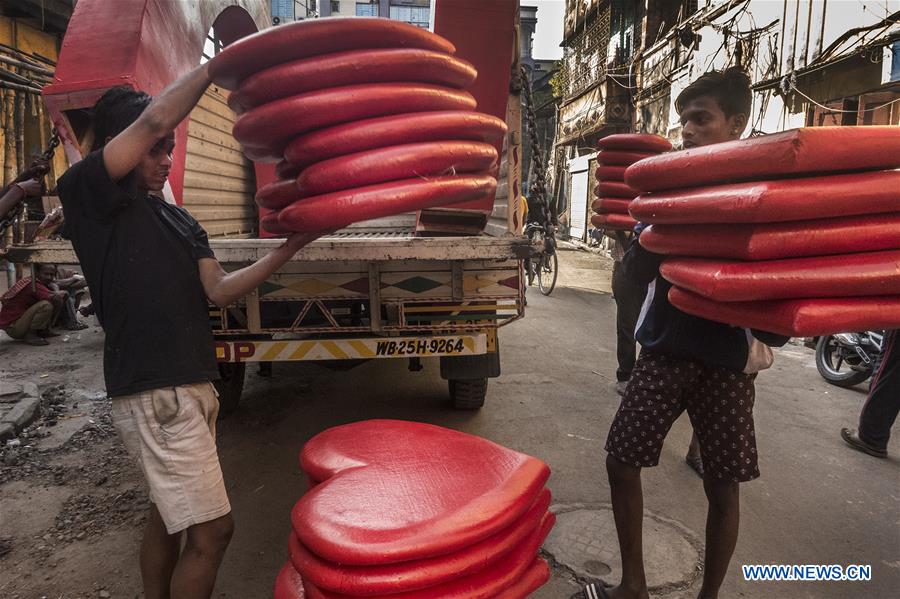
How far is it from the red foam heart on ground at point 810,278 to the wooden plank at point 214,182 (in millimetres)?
4809

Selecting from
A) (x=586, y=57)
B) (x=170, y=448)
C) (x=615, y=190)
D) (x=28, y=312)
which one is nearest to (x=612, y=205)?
(x=615, y=190)

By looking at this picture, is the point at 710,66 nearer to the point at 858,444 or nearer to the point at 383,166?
the point at 858,444

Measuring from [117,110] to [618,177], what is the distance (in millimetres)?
2173

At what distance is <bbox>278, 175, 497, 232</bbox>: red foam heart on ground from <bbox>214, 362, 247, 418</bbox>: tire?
317 cm

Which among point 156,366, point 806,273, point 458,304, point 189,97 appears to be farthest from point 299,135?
point 458,304

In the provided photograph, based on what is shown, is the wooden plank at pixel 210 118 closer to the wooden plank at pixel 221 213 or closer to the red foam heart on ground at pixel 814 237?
the wooden plank at pixel 221 213

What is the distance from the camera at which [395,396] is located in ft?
A: 15.6

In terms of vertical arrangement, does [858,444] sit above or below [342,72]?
below

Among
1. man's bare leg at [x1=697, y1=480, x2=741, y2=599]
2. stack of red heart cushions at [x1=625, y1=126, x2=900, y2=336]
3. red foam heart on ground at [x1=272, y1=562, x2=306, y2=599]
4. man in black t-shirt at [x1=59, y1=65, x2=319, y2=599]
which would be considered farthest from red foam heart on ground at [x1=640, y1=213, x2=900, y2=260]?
red foam heart on ground at [x1=272, y1=562, x2=306, y2=599]

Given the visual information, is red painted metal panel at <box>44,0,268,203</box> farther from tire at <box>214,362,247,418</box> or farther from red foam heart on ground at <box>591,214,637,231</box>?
red foam heart on ground at <box>591,214,637,231</box>

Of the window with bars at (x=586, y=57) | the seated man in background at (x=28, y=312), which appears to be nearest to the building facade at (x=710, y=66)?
the window with bars at (x=586, y=57)

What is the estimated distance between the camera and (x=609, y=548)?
2615 mm

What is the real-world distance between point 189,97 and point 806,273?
1600mm

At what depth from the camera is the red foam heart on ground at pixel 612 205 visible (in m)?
2.77
